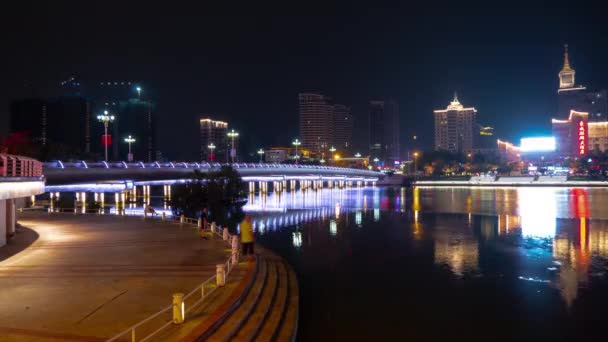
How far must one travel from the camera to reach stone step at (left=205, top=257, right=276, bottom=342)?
10984 millimetres

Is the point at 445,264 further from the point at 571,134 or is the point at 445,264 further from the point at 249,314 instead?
the point at 571,134

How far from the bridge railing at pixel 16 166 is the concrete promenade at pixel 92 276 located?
3132mm

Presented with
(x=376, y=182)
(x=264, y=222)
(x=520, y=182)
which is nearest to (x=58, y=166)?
(x=264, y=222)

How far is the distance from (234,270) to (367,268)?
348 inches

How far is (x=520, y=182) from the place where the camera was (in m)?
135

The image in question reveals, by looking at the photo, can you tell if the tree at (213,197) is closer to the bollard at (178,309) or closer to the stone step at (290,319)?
the stone step at (290,319)

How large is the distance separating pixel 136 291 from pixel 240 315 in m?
3.38

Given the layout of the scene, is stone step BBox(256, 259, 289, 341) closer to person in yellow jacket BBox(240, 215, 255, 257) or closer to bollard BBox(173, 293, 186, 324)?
person in yellow jacket BBox(240, 215, 255, 257)

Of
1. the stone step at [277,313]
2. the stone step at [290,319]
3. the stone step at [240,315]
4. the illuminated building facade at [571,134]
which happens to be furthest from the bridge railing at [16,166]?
the illuminated building facade at [571,134]

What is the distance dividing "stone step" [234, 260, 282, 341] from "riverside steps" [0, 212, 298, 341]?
1.2 inches

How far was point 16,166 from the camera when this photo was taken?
21.8 metres

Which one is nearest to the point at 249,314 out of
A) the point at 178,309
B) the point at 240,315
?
the point at 240,315

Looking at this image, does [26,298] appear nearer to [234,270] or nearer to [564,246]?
[234,270]

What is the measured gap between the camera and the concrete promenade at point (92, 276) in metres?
11.0
